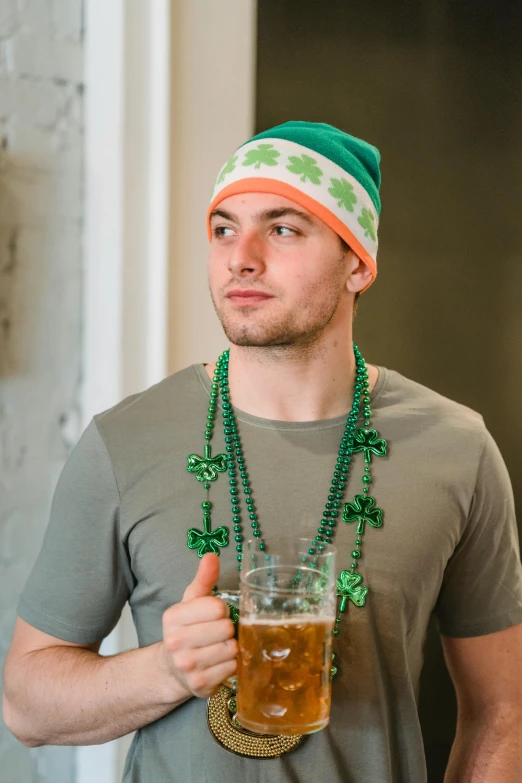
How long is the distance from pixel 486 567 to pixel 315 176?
0.74 m

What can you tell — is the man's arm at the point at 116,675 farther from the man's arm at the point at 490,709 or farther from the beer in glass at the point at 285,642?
the man's arm at the point at 490,709

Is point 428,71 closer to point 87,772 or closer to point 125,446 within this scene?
point 125,446

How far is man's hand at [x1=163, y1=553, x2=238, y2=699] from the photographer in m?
1.12

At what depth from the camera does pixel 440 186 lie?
7.93 ft

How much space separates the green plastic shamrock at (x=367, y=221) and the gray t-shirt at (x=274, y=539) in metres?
0.34

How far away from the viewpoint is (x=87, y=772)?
198cm

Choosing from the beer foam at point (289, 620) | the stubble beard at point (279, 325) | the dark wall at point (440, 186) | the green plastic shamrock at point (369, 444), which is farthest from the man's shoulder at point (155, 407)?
the dark wall at point (440, 186)

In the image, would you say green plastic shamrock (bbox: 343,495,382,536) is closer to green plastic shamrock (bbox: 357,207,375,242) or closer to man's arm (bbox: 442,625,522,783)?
man's arm (bbox: 442,625,522,783)

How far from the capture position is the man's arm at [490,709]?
1.54 meters

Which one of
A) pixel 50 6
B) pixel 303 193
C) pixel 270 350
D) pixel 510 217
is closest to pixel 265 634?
pixel 270 350

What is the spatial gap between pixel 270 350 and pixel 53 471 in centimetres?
75

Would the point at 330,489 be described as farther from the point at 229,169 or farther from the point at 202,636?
the point at 229,169

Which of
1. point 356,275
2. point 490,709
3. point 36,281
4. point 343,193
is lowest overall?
point 490,709

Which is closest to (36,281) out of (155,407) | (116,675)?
(155,407)
